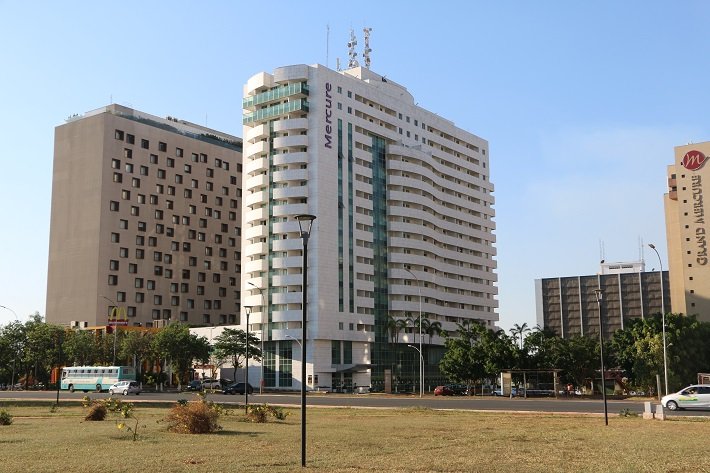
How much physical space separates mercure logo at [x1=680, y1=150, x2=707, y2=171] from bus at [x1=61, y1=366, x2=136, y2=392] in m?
98.9

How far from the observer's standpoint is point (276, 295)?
11375cm

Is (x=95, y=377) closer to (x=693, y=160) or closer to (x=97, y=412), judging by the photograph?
(x=97, y=412)

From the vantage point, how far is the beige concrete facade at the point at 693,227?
12700 centimetres

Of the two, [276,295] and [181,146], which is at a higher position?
[181,146]

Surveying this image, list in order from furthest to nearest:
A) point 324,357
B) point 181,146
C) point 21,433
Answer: point 181,146, point 324,357, point 21,433

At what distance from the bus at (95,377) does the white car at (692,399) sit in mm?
62061

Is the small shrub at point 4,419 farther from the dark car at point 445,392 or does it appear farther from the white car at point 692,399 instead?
the dark car at point 445,392

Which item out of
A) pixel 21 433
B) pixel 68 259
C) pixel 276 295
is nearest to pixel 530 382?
pixel 276 295

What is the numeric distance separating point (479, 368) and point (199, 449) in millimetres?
66540

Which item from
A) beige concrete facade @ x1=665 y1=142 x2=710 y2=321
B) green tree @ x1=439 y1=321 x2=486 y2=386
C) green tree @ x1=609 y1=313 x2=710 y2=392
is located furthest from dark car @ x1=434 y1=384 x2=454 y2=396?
beige concrete facade @ x1=665 y1=142 x2=710 y2=321

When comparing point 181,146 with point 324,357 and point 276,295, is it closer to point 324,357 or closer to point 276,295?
point 276,295

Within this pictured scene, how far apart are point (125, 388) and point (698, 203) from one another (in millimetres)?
99941

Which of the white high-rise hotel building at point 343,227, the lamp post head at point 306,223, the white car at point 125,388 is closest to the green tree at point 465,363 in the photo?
the white high-rise hotel building at point 343,227

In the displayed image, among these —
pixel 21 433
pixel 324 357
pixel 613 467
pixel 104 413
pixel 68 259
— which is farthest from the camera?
pixel 68 259
